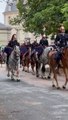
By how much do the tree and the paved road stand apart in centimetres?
1176

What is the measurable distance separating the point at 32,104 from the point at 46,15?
17819 millimetres

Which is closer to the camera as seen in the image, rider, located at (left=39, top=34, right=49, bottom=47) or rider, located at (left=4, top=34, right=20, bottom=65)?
rider, located at (left=4, top=34, right=20, bottom=65)

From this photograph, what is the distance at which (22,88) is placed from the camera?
19.5 meters

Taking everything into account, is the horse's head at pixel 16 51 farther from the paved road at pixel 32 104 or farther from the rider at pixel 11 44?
the paved road at pixel 32 104

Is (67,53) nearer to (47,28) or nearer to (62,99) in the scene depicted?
(62,99)

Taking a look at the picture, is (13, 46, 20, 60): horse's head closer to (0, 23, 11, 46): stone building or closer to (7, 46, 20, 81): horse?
(7, 46, 20, 81): horse

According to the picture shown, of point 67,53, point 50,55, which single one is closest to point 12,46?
point 50,55

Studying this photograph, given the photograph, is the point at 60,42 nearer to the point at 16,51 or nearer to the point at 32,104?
the point at 16,51

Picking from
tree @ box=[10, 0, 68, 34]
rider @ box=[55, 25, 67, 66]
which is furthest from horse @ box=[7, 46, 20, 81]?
tree @ box=[10, 0, 68, 34]

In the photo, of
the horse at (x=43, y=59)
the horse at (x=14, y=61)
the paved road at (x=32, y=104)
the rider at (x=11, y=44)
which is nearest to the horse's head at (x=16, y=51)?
the horse at (x=14, y=61)

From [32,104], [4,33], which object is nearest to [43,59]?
[32,104]

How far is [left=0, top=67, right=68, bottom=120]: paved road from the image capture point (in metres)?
11.8

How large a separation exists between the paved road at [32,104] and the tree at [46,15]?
11756mm

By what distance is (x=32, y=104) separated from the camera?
1408 cm
